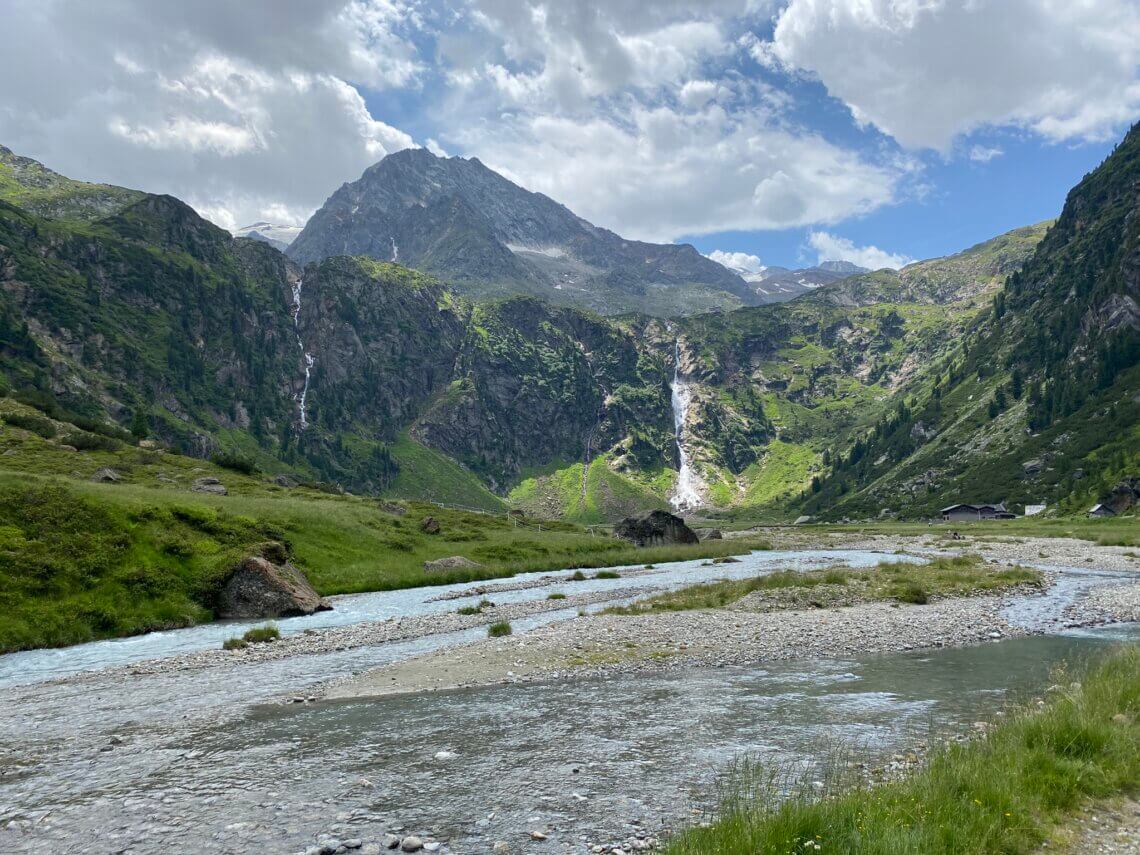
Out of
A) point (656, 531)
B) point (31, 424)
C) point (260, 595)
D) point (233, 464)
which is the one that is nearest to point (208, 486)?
point (233, 464)

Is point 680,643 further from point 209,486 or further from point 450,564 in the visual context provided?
point 209,486

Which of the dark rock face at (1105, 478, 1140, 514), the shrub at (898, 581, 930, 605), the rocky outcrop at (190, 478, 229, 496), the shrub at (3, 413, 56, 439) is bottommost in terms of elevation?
the dark rock face at (1105, 478, 1140, 514)

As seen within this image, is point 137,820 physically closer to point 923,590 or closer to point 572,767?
point 572,767

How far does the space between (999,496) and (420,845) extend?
22229 cm

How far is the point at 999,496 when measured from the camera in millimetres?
187875

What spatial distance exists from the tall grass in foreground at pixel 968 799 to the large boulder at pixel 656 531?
108167 mm

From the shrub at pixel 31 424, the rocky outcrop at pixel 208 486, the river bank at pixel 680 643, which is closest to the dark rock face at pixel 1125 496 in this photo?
the river bank at pixel 680 643

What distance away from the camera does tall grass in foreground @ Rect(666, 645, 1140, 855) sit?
340 inches

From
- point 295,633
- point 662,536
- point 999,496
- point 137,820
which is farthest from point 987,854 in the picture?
point 999,496

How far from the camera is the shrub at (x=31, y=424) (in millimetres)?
93188

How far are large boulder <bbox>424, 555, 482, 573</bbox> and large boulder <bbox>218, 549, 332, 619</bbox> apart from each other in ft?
78.4

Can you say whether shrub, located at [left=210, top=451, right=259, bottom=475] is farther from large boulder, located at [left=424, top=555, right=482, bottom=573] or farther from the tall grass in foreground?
the tall grass in foreground

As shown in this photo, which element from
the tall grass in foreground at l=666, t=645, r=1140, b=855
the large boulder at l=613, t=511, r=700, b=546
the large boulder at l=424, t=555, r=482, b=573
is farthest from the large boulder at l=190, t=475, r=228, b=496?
the tall grass in foreground at l=666, t=645, r=1140, b=855

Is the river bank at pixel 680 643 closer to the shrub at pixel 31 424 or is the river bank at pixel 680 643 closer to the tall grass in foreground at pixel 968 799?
the tall grass in foreground at pixel 968 799
